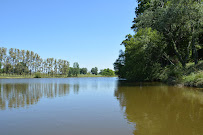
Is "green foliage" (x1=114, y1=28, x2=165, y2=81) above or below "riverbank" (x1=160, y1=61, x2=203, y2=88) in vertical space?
above

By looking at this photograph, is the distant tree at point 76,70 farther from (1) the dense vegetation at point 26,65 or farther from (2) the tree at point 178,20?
(2) the tree at point 178,20

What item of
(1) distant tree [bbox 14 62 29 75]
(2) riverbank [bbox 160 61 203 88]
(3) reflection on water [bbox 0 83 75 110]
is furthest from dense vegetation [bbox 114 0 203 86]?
(1) distant tree [bbox 14 62 29 75]

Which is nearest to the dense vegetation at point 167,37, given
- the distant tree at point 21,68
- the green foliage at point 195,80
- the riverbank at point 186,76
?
the riverbank at point 186,76

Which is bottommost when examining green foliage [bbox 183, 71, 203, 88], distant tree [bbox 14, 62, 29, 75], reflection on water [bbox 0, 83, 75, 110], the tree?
reflection on water [bbox 0, 83, 75, 110]

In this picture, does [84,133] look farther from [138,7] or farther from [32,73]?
[32,73]

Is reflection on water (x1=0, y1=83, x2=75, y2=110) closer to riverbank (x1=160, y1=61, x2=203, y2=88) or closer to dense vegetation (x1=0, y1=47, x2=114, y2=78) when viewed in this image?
riverbank (x1=160, y1=61, x2=203, y2=88)

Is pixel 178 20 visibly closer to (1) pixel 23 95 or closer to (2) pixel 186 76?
(2) pixel 186 76

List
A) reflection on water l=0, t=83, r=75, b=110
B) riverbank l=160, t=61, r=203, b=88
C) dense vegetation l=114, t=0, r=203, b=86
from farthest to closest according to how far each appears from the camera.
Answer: dense vegetation l=114, t=0, r=203, b=86 → riverbank l=160, t=61, r=203, b=88 → reflection on water l=0, t=83, r=75, b=110

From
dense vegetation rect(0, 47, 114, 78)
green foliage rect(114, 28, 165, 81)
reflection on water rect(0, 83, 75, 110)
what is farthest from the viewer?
dense vegetation rect(0, 47, 114, 78)

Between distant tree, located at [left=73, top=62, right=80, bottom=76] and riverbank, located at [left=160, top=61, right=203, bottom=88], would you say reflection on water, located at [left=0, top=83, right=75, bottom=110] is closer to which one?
riverbank, located at [left=160, top=61, right=203, bottom=88]

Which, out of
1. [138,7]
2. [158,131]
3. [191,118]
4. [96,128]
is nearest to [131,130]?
[158,131]

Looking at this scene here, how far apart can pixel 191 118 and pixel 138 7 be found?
39300mm

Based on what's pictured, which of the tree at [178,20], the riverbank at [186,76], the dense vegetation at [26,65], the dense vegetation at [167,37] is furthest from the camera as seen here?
the dense vegetation at [26,65]

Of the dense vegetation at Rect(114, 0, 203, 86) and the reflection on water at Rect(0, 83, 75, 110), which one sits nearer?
the reflection on water at Rect(0, 83, 75, 110)
